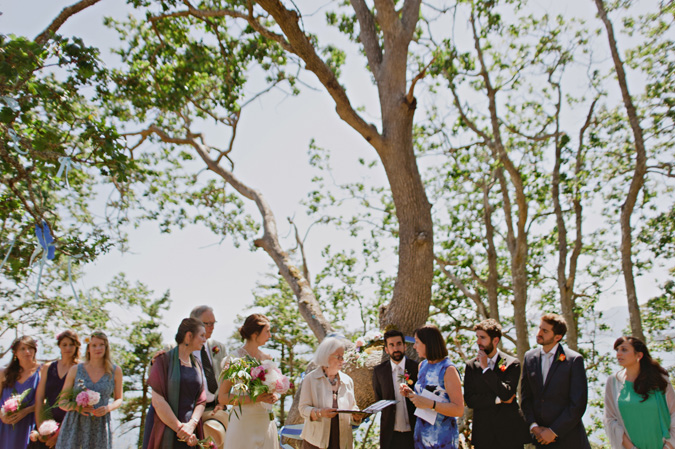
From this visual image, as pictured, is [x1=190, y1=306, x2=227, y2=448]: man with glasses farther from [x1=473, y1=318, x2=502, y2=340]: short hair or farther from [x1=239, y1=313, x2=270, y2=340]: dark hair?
[x1=473, y1=318, x2=502, y2=340]: short hair

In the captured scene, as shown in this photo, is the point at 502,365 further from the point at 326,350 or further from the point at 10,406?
the point at 10,406

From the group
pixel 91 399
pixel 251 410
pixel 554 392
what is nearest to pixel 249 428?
pixel 251 410

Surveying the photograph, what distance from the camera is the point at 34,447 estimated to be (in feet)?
14.5

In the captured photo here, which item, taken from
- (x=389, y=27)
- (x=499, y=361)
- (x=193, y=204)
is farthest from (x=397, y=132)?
(x=193, y=204)

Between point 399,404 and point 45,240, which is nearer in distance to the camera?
point 399,404

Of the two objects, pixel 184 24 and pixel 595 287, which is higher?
pixel 184 24

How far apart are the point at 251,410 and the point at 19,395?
2.44m

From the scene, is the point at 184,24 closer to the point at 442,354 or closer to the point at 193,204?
the point at 193,204

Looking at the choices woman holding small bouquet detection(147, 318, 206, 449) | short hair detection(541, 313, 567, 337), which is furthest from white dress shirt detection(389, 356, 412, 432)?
woman holding small bouquet detection(147, 318, 206, 449)

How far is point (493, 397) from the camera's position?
13.3 ft

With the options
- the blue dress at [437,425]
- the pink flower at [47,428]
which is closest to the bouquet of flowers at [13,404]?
the pink flower at [47,428]

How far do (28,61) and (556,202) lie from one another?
1098 centimetres

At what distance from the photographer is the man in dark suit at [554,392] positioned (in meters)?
3.88

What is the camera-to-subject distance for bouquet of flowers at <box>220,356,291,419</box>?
3584 millimetres
